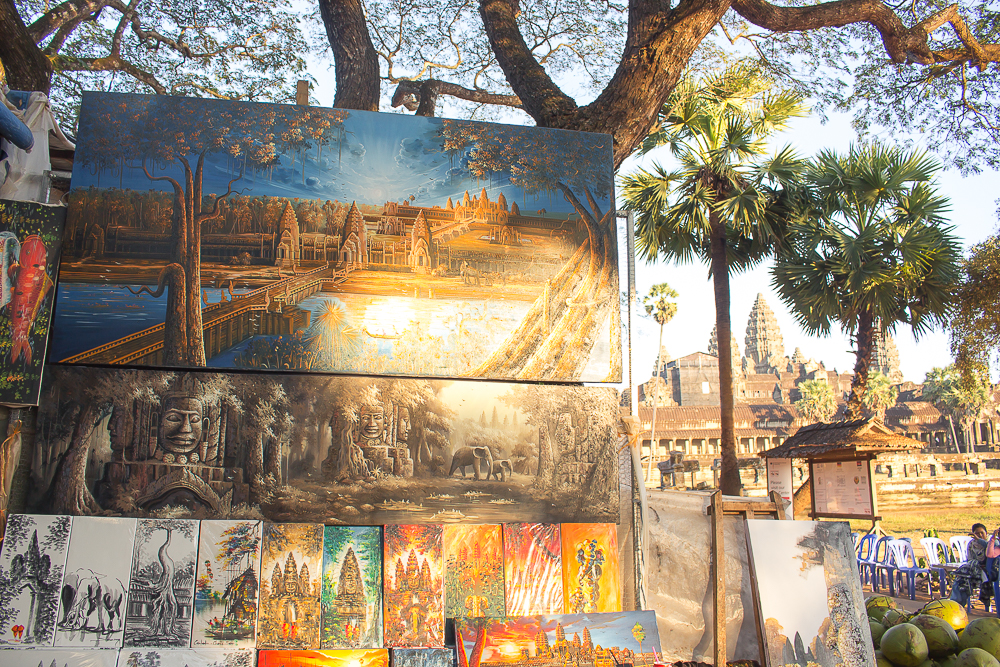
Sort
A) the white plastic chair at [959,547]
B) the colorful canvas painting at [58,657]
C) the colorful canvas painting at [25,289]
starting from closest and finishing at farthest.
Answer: the colorful canvas painting at [58,657] < the colorful canvas painting at [25,289] < the white plastic chair at [959,547]

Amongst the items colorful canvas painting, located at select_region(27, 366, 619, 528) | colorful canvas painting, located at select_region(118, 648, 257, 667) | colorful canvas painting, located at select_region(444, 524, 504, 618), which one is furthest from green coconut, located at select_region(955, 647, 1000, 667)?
colorful canvas painting, located at select_region(118, 648, 257, 667)

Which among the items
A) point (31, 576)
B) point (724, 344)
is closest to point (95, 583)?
point (31, 576)

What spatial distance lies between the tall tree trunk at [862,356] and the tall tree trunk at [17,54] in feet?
45.0

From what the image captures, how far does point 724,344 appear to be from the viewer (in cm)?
1286

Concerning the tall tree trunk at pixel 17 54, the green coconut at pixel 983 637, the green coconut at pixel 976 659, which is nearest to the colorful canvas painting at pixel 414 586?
the green coconut at pixel 976 659

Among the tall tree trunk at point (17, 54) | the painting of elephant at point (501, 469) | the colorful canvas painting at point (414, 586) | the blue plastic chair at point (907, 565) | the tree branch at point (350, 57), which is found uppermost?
the tree branch at point (350, 57)

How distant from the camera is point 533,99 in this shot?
218 inches

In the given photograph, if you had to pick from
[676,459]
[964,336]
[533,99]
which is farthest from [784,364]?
[533,99]

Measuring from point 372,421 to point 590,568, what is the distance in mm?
1519

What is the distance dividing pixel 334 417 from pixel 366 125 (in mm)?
1803

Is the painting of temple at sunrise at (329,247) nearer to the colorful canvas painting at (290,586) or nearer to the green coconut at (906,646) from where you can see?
the colorful canvas painting at (290,586)

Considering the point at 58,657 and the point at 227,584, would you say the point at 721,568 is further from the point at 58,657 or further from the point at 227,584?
the point at 58,657

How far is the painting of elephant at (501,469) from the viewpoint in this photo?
13.2 ft

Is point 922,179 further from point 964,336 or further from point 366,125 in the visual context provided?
point 366,125
